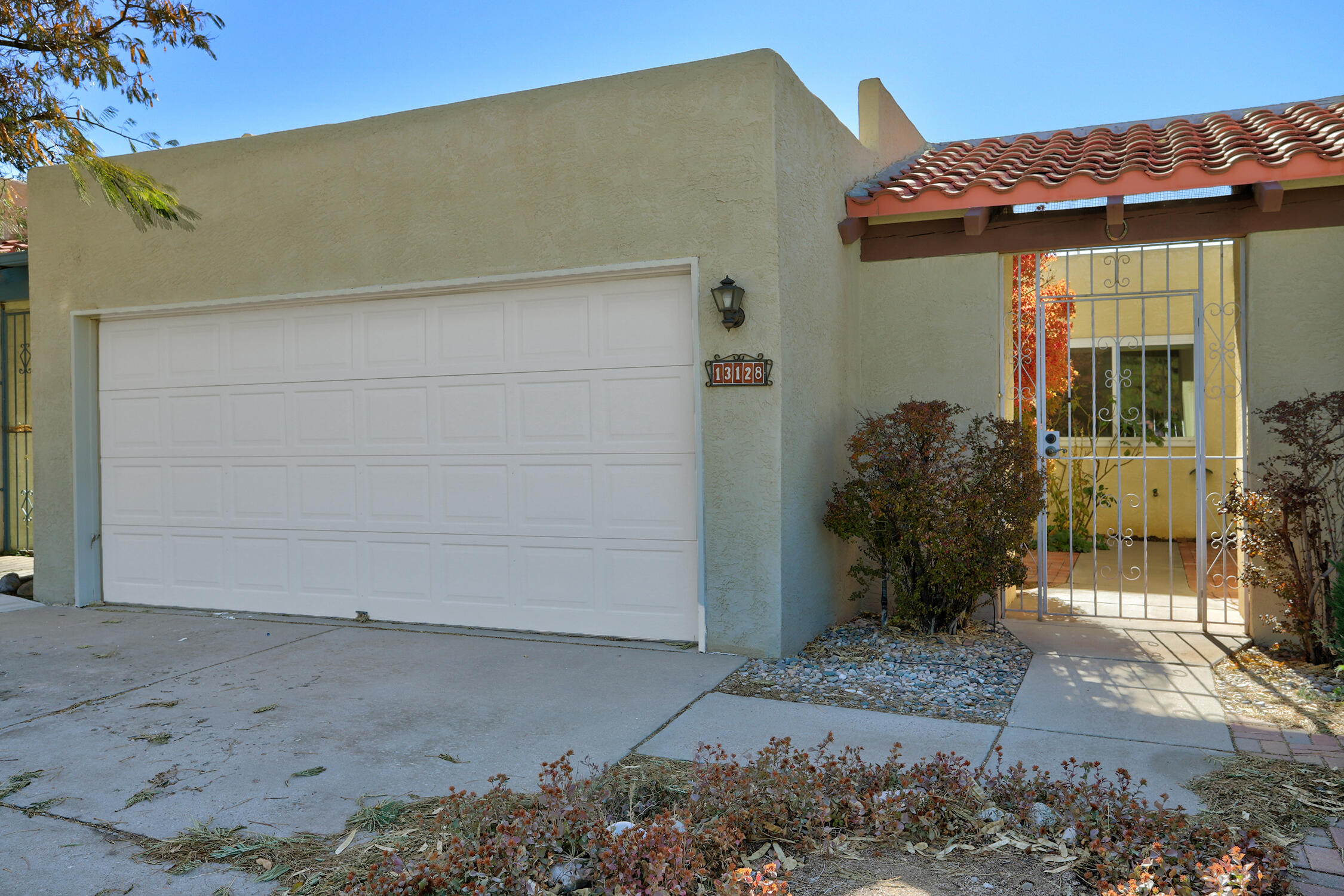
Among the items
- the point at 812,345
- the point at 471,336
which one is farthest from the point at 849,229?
the point at 471,336

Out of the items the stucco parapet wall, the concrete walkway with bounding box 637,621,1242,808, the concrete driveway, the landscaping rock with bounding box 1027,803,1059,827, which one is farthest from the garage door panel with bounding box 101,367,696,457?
the landscaping rock with bounding box 1027,803,1059,827

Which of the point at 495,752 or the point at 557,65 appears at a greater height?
the point at 557,65

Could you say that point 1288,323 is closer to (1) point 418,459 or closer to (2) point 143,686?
(1) point 418,459

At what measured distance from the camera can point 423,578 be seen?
271 inches

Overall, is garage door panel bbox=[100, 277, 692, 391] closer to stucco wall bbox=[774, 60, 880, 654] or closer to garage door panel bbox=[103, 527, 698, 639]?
stucco wall bbox=[774, 60, 880, 654]

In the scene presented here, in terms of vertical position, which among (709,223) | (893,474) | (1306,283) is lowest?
(893,474)

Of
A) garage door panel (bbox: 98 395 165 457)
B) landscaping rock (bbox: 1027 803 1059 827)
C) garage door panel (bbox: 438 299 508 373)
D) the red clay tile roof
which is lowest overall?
landscaping rock (bbox: 1027 803 1059 827)

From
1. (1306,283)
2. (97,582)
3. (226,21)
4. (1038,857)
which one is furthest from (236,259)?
(1306,283)

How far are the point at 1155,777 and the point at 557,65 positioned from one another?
23.8 ft

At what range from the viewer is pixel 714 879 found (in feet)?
9.36

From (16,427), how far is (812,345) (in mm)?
8320

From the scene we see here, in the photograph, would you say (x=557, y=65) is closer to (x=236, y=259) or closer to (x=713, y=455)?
(x=236, y=259)

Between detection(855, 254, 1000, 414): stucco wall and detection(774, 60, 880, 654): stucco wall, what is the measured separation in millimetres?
166

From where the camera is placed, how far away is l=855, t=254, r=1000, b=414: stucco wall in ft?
22.2
